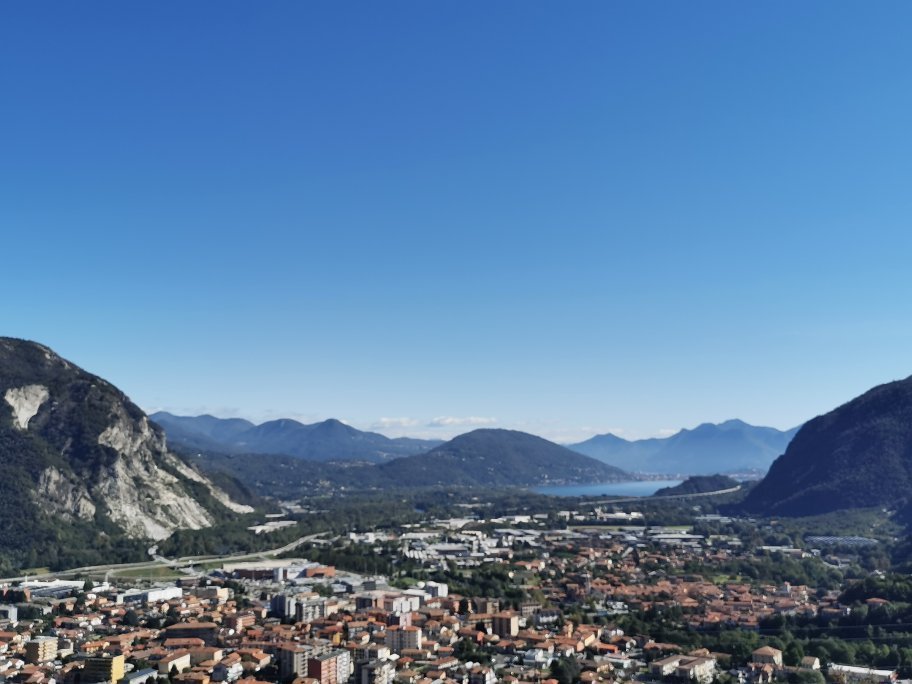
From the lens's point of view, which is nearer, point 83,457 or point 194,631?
point 194,631

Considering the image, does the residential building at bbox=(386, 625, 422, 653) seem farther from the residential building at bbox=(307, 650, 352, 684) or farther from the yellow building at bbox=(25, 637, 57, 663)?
the yellow building at bbox=(25, 637, 57, 663)

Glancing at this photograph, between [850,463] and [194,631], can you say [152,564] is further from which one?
[850,463]

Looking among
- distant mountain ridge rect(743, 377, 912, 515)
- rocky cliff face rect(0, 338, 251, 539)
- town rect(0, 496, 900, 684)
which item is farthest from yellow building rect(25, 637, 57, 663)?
distant mountain ridge rect(743, 377, 912, 515)

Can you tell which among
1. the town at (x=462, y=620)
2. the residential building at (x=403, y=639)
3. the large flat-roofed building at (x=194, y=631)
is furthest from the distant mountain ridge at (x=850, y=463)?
the large flat-roofed building at (x=194, y=631)

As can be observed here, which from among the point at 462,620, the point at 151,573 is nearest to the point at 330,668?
the point at 462,620

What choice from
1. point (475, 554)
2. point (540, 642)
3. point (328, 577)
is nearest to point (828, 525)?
point (475, 554)

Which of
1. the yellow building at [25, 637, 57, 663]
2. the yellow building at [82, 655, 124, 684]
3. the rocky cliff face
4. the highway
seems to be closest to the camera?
the yellow building at [82, 655, 124, 684]

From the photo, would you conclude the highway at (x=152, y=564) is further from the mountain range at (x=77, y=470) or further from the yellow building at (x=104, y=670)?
the yellow building at (x=104, y=670)
